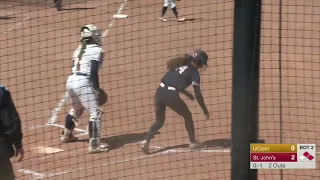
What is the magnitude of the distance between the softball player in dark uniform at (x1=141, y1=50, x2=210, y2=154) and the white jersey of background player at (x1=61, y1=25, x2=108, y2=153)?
2.03ft

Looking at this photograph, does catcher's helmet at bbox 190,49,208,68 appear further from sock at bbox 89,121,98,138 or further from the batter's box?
sock at bbox 89,121,98,138

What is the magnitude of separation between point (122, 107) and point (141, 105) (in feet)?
0.94

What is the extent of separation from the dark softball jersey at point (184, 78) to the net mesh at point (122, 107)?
511 millimetres

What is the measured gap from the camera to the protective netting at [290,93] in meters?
7.66

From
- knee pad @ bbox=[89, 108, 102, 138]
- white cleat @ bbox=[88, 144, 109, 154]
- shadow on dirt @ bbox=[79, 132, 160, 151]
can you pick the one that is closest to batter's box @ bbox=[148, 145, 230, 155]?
shadow on dirt @ bbox=[79, 132, 160, 151]

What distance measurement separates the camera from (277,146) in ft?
13.9

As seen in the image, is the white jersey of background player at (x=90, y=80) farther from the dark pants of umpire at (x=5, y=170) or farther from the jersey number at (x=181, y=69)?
the dark pants of umpire at (x=5, y=170)

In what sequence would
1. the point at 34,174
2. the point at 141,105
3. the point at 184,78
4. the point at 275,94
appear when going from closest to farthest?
the point at 34,174
the point at 184,78
the point at 141,105
the point at 275,94

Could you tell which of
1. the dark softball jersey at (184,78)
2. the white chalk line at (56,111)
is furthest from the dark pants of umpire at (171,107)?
the white chalk line at (56,111)

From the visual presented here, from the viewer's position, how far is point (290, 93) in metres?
9.76

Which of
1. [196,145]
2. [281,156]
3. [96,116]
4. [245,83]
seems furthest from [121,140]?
[245,83]

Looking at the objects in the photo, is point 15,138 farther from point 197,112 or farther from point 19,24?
point 19,24

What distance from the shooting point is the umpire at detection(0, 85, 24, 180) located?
→ 4953mm

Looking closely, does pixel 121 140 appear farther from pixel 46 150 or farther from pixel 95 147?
pixel 46 150
